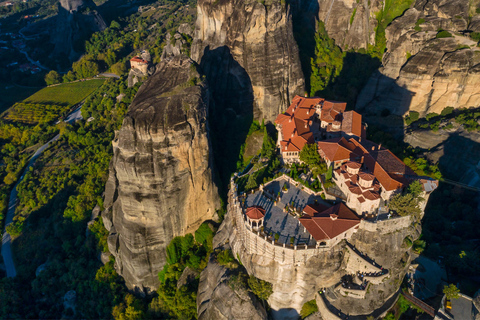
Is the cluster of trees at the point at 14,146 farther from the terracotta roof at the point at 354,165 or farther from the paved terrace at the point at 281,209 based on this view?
the terracotta roof at the point at 354,165

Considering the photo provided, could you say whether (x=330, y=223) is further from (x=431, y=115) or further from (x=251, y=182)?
(x=431, y=115)


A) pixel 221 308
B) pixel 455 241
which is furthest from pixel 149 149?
pixel 455 241

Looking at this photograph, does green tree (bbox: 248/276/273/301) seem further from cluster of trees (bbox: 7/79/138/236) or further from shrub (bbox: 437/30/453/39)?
shrub (bbox: 437/30/453/39)

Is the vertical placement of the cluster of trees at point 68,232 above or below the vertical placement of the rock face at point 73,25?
below

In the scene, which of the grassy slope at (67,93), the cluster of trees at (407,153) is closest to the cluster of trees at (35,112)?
the grassy slope at (67,93)

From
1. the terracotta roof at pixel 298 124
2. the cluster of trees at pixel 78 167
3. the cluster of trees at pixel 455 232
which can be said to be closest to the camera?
the cluster of trees at pixel 455 232
